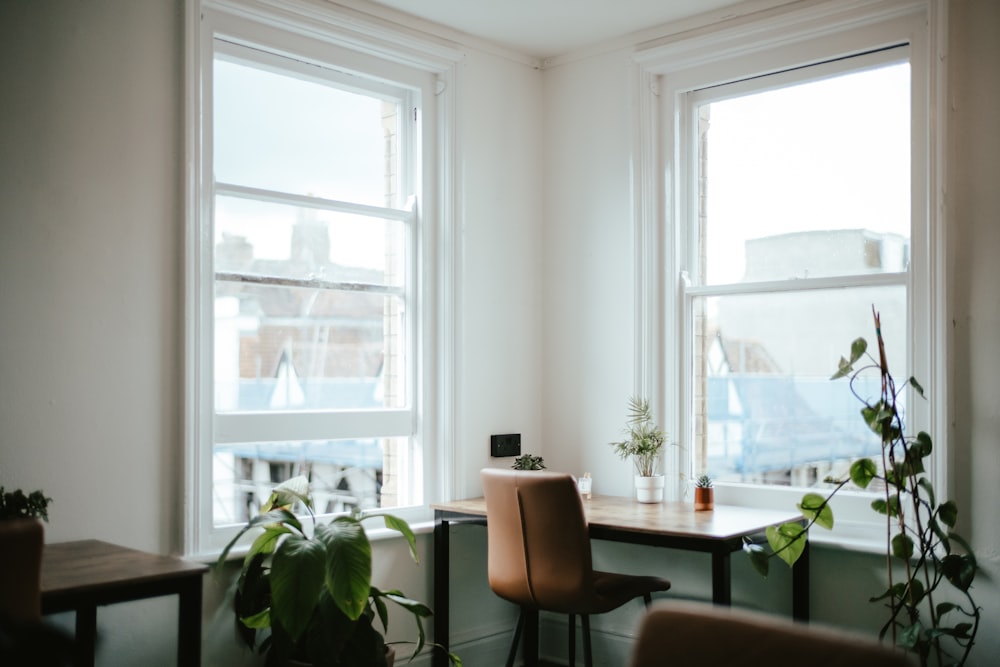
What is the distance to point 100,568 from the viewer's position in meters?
2.46

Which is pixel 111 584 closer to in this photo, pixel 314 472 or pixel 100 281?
pixel 100 281

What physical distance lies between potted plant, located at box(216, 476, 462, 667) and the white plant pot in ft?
3.36

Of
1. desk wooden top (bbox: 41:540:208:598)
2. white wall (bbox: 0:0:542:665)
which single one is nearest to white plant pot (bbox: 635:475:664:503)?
white wall (bbox: 0:0:542:665)

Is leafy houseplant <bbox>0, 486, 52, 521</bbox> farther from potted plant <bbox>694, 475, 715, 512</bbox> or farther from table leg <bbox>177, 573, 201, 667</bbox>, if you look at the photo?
potted plant <bbox>694, 475, 715, 512</bbox>

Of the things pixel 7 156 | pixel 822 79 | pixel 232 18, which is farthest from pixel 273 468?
pixel 822 79

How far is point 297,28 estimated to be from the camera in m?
3.54

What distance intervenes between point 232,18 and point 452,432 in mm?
1760

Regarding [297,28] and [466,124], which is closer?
[297,28]

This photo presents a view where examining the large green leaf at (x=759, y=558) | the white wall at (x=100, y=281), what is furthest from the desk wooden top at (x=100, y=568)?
the large green leaf at (x=759, y=558)

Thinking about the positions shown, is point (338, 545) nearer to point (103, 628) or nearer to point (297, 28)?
point (103, 628)

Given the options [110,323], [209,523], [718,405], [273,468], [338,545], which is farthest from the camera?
[718,405]

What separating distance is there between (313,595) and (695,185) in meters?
2.25

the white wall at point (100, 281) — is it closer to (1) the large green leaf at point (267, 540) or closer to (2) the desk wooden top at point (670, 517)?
(1) the large green leaf at point (267, 540)

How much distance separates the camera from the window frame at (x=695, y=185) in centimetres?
322
